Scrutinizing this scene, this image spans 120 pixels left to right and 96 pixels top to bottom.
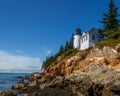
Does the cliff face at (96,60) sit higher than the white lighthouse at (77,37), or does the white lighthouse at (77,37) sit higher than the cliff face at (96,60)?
the white lighthouse at (77,37)

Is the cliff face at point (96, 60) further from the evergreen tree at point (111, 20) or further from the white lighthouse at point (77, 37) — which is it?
the white lighthouse at point (77, 37)

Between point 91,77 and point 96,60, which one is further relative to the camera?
point 96,60

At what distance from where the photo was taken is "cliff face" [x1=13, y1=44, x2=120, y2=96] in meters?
26.9

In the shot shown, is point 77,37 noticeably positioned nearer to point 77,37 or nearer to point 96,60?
point 77,37

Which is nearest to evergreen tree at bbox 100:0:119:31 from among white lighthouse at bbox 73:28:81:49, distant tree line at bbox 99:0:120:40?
distant tree line at bbox 99:0:120:40

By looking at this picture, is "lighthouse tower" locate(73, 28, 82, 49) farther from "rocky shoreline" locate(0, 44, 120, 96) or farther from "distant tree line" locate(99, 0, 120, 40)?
"rocky shoreline" locate(0, 44, 120, 96)

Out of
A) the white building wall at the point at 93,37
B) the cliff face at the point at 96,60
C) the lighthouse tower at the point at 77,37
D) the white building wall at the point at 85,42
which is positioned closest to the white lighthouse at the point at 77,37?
the lighthouse tower at the point at 77,37

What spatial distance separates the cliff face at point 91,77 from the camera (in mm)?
26919

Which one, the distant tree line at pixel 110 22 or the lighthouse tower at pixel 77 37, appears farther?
the lighthouse tower at pixel 77 37

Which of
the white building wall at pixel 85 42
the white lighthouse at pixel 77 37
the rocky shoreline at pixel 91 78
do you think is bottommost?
the rocky shoreline at pixel 91 78

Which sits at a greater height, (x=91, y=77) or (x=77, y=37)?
(x=77, y=37)

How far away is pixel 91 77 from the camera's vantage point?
100 feet

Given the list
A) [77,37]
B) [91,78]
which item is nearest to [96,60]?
[91,78]

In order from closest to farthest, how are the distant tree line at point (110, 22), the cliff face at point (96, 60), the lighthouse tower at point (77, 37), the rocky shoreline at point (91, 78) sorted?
the rocky shoreline at point (91, 78)
the cliff face at point (96, 60)
the distant tree line at point (110, 22)
the lighthouse tower at point (77, 37)
